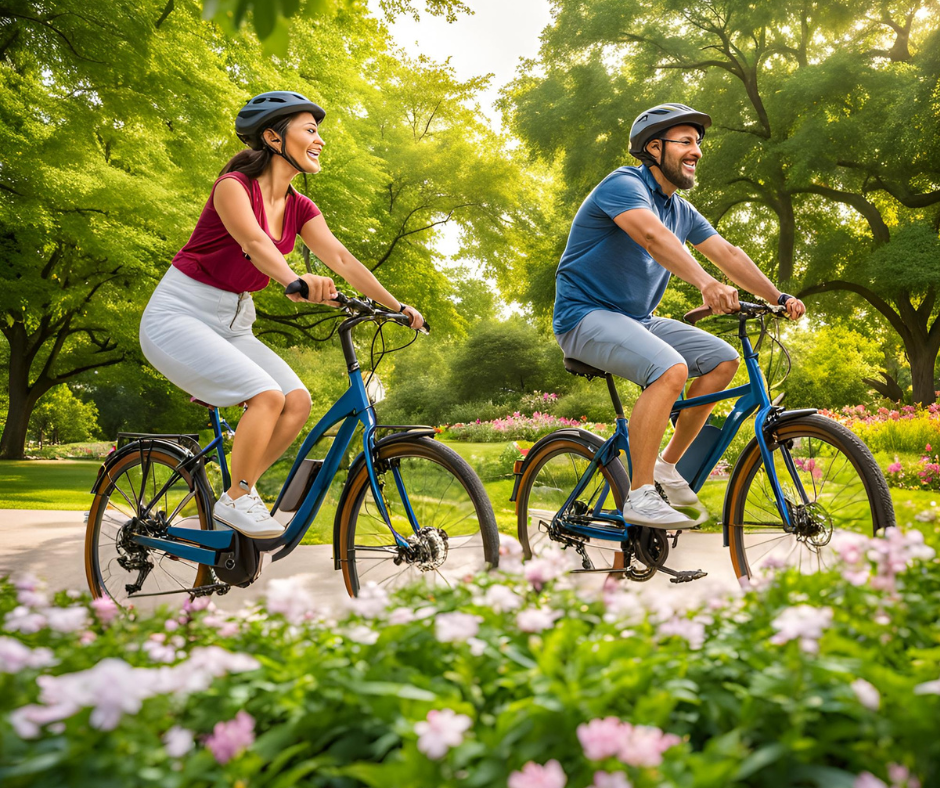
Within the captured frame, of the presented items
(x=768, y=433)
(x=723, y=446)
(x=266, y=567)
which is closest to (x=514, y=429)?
(x=266, y=567)

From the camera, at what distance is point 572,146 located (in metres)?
19.9

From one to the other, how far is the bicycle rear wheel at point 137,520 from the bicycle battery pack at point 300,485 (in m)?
0.53

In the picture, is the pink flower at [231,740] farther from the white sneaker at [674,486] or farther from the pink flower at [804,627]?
the white sneaker at [674,486]

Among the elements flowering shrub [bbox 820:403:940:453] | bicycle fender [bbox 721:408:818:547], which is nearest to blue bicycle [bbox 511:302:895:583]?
bicycle fender [bbox 721:408:818:547]

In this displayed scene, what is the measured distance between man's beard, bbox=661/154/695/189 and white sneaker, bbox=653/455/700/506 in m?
1.35

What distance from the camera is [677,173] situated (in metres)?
3.76

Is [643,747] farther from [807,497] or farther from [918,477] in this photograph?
[918,477]

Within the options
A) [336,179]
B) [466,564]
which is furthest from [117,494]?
[336,179]

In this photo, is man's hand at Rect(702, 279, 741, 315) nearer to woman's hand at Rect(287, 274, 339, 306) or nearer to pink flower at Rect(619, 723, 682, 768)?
woman's hand at Rect(287, 274, 339, 306)

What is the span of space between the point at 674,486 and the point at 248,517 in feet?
6.42

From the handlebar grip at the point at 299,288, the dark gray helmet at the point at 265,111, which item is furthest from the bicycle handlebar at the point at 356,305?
the dark gray helmet at the point at 265,111

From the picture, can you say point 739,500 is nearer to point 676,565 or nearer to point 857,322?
point 676,565

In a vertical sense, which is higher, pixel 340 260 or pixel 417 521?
pixel 340 260

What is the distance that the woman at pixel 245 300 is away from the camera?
3209 millimetres
